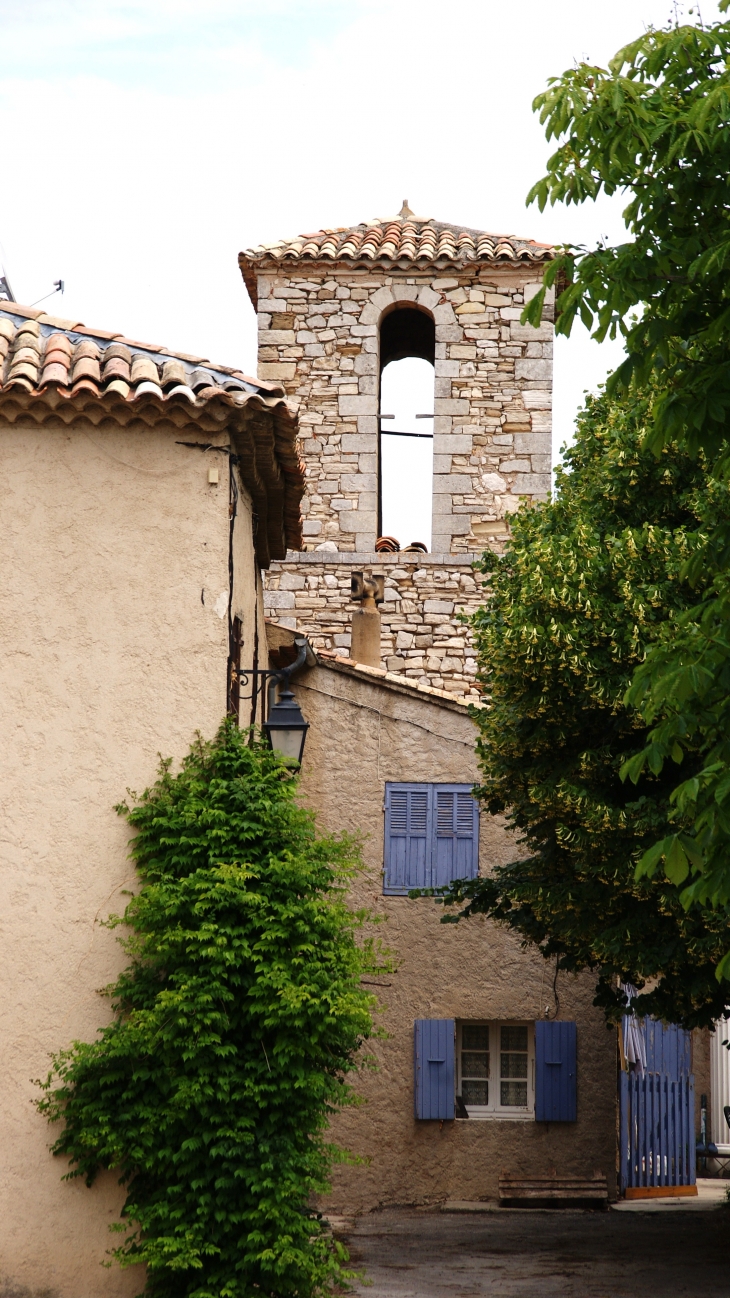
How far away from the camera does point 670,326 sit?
17.6 ft

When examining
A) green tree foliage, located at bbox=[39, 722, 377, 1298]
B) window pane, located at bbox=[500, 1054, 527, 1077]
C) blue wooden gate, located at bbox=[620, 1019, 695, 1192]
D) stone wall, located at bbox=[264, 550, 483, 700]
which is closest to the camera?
green tree foliage, located at bbox=[39, 722, 377, 1298]

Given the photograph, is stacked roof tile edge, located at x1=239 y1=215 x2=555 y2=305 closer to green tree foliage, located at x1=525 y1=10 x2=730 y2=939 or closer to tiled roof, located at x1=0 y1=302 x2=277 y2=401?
tiled roof, located at x1=0 y1=302 x2=277 y2=401

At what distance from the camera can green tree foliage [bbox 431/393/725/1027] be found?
9117 millimetres

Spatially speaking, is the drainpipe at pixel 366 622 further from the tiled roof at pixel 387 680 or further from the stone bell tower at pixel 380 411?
the tiled roof at pixel 387 680

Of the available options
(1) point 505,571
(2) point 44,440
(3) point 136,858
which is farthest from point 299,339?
(3) point 136,858

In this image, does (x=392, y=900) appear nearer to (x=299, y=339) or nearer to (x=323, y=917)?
(x=323, y=917)

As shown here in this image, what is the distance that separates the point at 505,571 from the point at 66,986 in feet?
16.0

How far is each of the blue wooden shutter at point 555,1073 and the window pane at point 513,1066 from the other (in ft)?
1.11

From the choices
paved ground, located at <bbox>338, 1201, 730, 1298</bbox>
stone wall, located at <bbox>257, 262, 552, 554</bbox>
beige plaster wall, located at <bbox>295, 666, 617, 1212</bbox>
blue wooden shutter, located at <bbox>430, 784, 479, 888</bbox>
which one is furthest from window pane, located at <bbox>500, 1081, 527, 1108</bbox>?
stone wall, located at <bbox>257, 262, 552, 554</bbox>

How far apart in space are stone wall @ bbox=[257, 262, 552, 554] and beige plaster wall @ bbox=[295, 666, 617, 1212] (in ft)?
11.0

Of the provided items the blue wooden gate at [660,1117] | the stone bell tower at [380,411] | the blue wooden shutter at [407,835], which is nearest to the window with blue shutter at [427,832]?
the blue wooden shutter at [407,835]

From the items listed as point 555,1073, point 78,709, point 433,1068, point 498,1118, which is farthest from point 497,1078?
point 78,709

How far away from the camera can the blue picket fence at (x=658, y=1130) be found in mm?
14352

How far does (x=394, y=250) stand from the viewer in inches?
655
